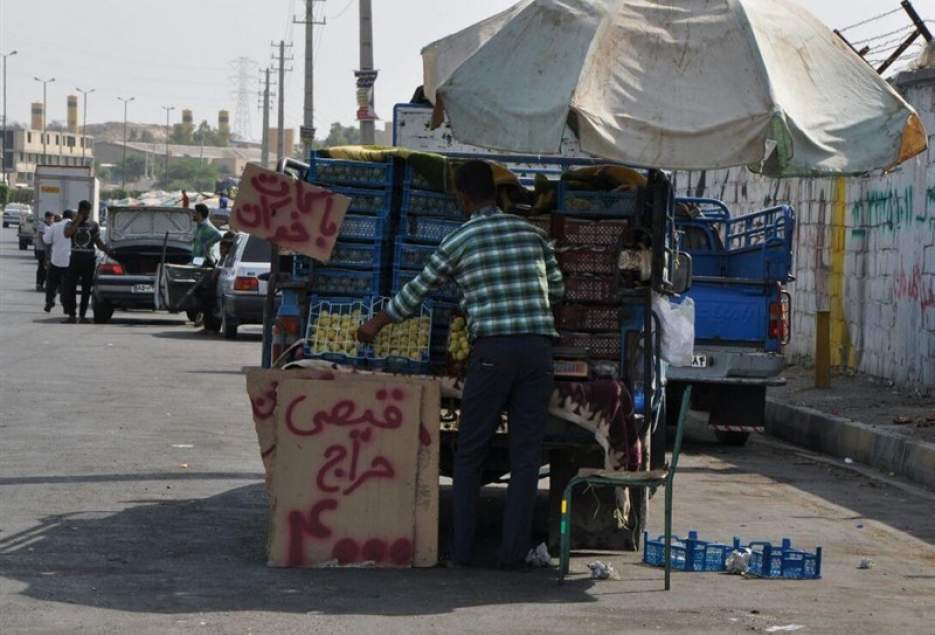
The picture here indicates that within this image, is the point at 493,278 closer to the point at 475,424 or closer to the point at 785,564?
the point at 475,424

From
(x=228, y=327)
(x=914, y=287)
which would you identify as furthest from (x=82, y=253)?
(x=914, y=287)

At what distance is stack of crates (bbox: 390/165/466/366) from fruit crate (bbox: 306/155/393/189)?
102 mm

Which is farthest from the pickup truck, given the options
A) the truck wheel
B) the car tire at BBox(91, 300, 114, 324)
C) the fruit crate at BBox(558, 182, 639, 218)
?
the car tire at BBox(91, 300, 114, 324)

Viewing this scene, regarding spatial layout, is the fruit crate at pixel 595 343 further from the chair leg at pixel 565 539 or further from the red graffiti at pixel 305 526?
the red graffiti at pixel 305 526

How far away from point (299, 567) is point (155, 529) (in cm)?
127

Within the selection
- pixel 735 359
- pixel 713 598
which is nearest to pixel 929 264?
pixel 735 359

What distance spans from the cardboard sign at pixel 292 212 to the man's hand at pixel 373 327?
46 cm

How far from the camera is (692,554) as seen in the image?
352 inches

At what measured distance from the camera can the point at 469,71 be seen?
907cm

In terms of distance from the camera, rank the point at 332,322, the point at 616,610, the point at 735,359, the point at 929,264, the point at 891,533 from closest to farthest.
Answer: the point at 616,610 < the point at 332,322 < the point at 891,533 < the point at 735,359 < the point at 929,264

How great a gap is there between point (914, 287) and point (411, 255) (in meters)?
10.5

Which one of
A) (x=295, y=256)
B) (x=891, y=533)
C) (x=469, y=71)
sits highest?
(x=469, y=71)

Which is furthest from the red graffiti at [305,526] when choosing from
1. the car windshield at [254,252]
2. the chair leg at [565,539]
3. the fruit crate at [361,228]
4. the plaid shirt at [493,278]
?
the car windshield at [254,252]

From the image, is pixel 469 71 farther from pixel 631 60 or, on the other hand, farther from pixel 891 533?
pixel 891 533
